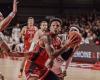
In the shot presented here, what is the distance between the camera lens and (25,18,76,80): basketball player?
19.5 feet

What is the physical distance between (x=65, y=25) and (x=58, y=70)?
17.1 m

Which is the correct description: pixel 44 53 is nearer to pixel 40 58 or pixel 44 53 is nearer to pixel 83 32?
pixel 40 58

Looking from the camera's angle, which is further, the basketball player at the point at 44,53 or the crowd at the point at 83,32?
the crowd at the point at 83,32

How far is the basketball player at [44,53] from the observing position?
19.5 feet

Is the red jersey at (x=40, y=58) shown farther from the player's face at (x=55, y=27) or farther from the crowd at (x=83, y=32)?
the crowd at (x=83, y=32)

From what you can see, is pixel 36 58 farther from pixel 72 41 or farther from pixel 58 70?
pixel 72 41

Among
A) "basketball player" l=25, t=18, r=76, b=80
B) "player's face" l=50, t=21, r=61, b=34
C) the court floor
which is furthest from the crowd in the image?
"player's face" l=50, t=21, r=61, b=34

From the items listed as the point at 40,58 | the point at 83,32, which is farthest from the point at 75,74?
the point at 40,58

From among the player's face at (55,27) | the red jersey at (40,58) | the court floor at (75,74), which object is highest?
the player's face at (55,27)

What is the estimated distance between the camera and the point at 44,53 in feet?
21.3

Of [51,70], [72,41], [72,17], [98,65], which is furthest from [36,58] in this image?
[72,17]

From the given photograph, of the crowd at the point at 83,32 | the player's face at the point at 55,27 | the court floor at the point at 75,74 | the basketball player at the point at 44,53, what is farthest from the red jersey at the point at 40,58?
the crowd at the point at 83,32

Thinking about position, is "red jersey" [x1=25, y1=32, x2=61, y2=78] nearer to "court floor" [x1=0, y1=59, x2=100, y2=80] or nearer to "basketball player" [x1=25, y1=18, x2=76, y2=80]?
"basketball player" [x1=25, y1=18, x2=76, y2=80]

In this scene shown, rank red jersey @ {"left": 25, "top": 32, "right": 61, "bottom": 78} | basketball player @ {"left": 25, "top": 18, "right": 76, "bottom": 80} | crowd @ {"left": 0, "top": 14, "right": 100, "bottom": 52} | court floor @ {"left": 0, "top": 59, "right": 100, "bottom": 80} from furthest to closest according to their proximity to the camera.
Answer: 1. crowd @ {"left": 0, "top": 14, "right": 100, "bottom": 52}
2. court floor @ {"left": 0, "top": 59, "right": 100, "bottom": 80}
3. red jersey @ {"left": 25, "top": 32, "right": 61, "bottom": 78}
4. basketball player @ {"left": 25, "top": 18, "right": 76, "bottom": 80}
